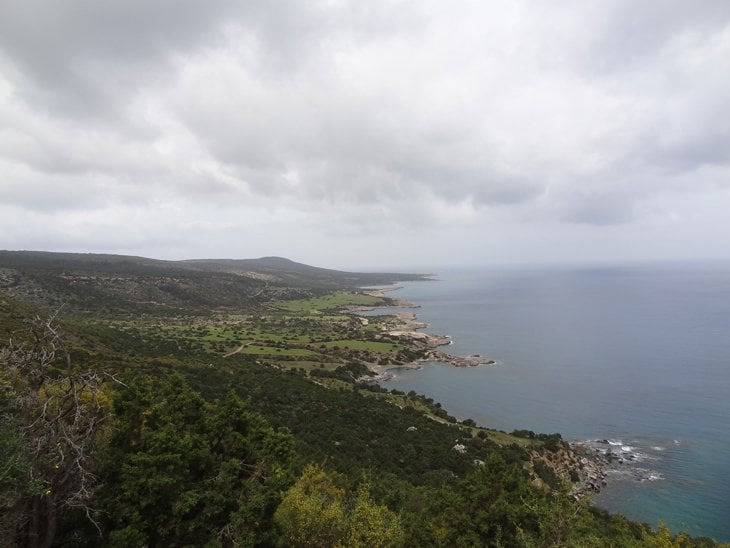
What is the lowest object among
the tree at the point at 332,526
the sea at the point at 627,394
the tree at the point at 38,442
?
the sea at the point at 627,394

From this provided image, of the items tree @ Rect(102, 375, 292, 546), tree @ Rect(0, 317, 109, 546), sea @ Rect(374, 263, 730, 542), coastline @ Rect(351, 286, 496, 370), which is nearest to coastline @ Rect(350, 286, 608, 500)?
coastline @ Rect(351, 286, 496, 370)

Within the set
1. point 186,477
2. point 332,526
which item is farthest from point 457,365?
point 186,477

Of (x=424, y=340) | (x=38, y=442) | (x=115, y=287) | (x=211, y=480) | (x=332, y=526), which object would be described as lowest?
(x=424, y=340)

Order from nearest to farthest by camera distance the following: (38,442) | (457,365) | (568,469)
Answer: (38,442), (568,469), (457,365)

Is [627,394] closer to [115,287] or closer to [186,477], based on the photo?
[186,477]

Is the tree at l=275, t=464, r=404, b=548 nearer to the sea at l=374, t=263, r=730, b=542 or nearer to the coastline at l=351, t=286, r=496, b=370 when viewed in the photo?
the sea at l=374, t=263, r=730, b=542

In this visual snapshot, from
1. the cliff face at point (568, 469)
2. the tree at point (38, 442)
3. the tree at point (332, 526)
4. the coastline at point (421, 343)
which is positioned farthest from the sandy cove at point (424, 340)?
the tree at point (38, 442)

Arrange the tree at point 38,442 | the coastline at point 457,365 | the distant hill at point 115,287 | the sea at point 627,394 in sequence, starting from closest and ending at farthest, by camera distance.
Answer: the tree at point 38,442 < the sea at point 627,394 < the coastline at point 457,365 < the distant hill at point 115,287

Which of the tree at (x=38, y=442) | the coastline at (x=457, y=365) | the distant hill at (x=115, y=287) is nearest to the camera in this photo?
the tree at (x=38, y=442)

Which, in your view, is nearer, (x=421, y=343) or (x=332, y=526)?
(x=332, y=526)

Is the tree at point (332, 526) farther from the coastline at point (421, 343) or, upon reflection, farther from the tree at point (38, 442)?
the coastline at point (421, 343)
